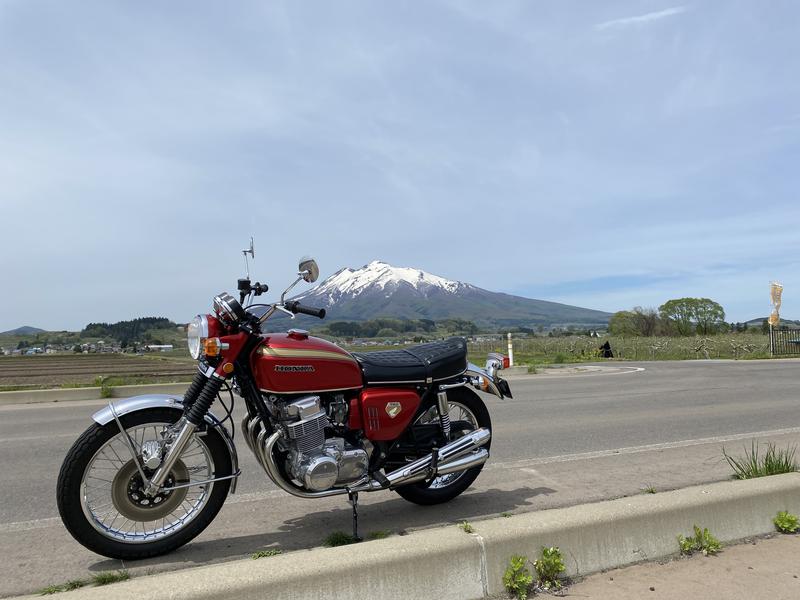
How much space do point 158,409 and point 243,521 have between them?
116cm

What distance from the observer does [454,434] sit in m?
4.25

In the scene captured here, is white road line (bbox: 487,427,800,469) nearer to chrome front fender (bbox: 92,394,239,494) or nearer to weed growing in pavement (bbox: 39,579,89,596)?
chrome front fender (bbox: 92,394,239,494)

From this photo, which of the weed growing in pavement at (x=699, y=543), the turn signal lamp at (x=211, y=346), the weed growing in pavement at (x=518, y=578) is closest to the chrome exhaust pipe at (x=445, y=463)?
the weed growing in pavement at (x=518, y=578)

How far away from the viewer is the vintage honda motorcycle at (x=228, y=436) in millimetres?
3225

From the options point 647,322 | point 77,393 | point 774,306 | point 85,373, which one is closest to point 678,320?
point 647,322

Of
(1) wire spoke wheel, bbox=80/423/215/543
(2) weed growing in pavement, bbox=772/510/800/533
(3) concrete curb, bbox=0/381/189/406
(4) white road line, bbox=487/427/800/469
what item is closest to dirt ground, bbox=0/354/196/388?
(3) concrete curb, bbox=0/381/189/406

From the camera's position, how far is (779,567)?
10.1 feet

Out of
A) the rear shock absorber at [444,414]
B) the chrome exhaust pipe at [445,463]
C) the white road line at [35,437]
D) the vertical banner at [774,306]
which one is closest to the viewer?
the chrome exhaust pipe at [445,463]

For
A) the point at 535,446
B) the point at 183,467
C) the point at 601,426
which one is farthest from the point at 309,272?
the point at 601,426

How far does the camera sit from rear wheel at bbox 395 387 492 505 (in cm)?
420

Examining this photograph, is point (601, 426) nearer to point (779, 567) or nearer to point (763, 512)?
point (763, 512)

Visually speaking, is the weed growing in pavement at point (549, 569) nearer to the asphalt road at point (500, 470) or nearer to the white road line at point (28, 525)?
the asphalt road at point (500, 470)

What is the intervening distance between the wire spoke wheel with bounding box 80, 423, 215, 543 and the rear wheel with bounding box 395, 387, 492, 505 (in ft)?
4.59

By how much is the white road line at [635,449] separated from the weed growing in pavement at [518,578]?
8.25 feet
